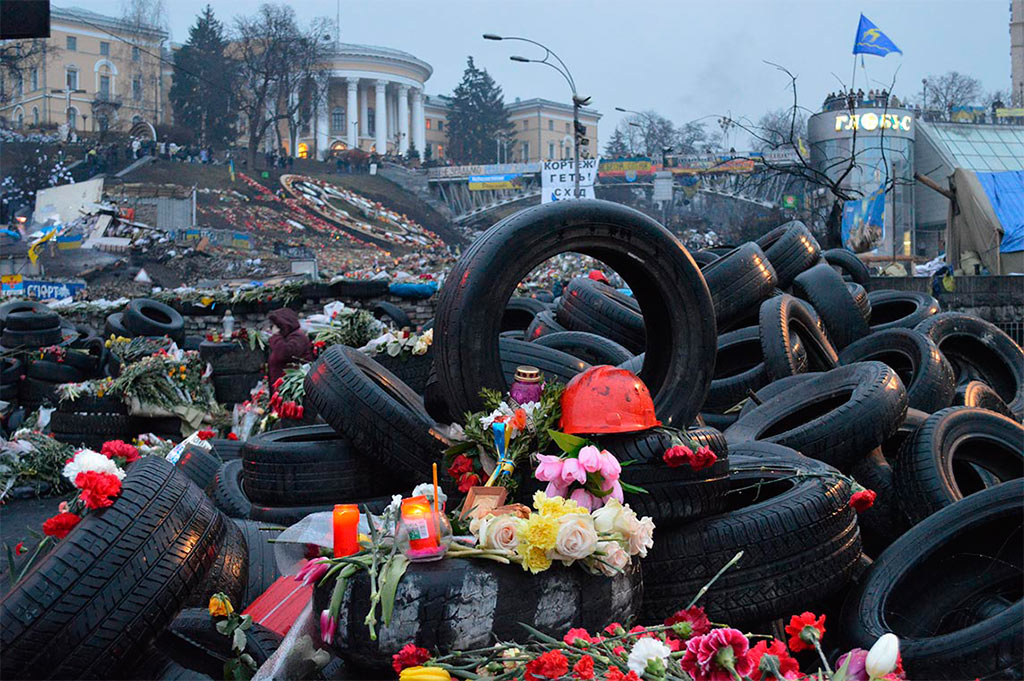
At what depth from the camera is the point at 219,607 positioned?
3910 millimetres

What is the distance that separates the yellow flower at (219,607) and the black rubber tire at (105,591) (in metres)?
0.12

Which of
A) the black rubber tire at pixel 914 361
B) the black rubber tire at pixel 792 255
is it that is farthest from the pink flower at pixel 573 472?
the black rubber tire at pixel 792 255

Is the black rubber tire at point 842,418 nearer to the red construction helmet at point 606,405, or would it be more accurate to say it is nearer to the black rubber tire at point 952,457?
the black rubber tire at point 952,457

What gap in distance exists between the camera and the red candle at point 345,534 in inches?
131

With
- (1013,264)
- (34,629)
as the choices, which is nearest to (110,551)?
(34,629)

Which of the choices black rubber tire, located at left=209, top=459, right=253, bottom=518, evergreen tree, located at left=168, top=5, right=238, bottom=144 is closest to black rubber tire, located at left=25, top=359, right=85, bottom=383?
black rubber tire, located at left=209, top=459, right=253, bottom=518

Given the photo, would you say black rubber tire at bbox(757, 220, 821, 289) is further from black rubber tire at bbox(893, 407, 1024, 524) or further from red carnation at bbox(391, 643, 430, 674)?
red carnation at bbox(391, 643, 430, 674)

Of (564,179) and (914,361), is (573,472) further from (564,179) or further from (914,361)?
(564,179)

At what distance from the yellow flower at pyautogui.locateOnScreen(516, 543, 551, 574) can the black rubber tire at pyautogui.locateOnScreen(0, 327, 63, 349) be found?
1459 centimetres

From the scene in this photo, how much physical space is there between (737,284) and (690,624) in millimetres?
5871

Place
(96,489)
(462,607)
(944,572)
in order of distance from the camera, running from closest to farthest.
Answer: (462,607), (96,489), (944,572)

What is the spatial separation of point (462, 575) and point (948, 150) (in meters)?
48.4

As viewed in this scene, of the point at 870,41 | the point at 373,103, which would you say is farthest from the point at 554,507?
the point at 373,103

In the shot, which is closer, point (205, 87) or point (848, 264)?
point (848, 264)
